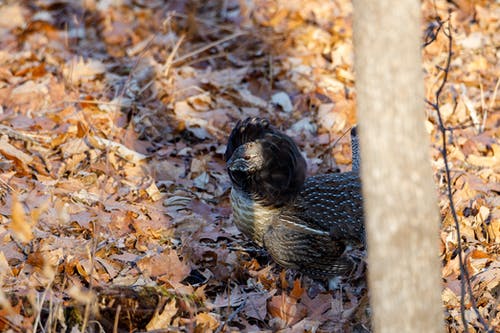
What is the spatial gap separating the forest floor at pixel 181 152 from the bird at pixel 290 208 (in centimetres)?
24

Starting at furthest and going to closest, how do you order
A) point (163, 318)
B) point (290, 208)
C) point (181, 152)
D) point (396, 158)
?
point (181, 152) < point (290, 208) < point (163, 318) < point (396, 158)

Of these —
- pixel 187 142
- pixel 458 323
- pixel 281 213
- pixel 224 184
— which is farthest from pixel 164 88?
pixel 458 323

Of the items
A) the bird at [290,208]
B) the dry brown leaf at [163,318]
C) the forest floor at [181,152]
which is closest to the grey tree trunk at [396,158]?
the forest floor at [181,152]

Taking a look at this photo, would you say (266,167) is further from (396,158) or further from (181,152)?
(396,158)

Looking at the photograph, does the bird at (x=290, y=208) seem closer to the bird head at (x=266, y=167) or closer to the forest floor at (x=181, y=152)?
the bird head at (x=266, y=167)

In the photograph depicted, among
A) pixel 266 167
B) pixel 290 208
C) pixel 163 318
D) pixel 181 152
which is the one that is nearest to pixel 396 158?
pixel 163 318

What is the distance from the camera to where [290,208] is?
212 inches

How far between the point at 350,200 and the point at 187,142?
259 centimetres

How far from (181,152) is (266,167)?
213 cm

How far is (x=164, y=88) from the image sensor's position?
8.09m

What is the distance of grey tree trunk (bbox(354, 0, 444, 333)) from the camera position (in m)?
2.97

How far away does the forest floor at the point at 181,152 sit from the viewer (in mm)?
4621

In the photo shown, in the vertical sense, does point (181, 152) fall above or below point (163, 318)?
below

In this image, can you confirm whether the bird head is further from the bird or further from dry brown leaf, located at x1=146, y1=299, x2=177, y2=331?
dry brown leaf, located at x1=146, y1=299, x2=177, y2=331
